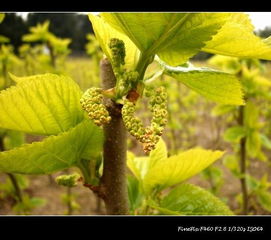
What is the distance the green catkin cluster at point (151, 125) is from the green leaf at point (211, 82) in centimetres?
7

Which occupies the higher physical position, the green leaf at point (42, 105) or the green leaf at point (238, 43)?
the green leaf at point (238, 43)

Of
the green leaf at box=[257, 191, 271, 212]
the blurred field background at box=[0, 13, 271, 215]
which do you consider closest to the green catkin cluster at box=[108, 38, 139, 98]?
the blurred field background at box=[0, 13, 271, 215]

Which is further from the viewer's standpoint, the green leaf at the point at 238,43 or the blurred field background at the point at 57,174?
the blurred field background at the point at 57,174

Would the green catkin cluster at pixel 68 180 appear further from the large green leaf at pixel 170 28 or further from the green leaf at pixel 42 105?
the large green leaf at pixel 170 28

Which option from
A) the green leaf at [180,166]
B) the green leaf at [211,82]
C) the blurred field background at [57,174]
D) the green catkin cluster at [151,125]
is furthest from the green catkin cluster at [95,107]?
the blurred field background at [57,174]

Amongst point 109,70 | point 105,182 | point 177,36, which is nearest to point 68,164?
point 105,182

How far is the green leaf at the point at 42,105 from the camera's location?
2.01 feet

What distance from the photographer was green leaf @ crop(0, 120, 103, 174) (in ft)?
1.97

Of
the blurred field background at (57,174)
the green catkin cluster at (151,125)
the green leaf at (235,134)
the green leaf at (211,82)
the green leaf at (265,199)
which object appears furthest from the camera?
the blurred field background at (57,174)

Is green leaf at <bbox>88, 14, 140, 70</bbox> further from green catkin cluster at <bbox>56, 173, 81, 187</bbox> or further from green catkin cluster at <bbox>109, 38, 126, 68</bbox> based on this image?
green catkin cluster at <bbox>56, 173, 81, 187</bbox>

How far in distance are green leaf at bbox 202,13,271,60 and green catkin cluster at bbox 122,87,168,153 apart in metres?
0.14

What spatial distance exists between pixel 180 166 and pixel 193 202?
0.10 m

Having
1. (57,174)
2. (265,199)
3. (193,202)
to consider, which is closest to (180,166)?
(193,202)

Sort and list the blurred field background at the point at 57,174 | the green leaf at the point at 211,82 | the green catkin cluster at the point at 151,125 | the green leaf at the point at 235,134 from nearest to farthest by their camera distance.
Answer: the green catkin cluster at the point at 151,125
the green leaf at the point at 211,82
the green leaf at the point at 235,134
the blurred field background at the point at 57,174
